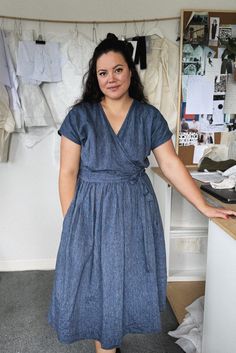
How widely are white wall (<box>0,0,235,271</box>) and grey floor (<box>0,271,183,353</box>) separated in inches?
8.9

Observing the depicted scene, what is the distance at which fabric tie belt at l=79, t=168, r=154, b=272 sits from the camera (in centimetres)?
120

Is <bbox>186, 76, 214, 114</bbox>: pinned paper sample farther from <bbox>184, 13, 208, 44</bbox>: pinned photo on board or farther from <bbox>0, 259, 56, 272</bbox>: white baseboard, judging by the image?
<bbox>0, 259, 56, 272</bbox>: white baseboard

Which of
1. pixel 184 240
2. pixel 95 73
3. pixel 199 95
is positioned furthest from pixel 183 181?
pixel 199 95

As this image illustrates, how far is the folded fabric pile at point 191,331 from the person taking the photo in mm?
1501

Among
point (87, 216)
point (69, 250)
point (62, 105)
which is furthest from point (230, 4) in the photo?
point (69, 250)

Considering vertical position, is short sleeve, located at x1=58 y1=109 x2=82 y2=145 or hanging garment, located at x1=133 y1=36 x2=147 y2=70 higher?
hanging garment, located at x1=133 y1=36 x2=147 y2=70

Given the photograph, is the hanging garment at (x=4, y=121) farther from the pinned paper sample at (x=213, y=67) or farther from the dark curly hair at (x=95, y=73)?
the pinned paper sample at (x=213, y=67)

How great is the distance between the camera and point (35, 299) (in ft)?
6.56

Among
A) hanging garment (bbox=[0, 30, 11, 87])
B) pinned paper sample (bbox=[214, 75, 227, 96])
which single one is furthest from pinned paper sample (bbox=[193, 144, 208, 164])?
hanging garment (bbox=[0, 30, 11, 87])

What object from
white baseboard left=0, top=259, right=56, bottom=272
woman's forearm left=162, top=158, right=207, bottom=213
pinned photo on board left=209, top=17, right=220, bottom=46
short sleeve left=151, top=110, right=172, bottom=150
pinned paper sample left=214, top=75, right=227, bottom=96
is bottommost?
white baseboard left=0, top=259, right=56, bottom=272

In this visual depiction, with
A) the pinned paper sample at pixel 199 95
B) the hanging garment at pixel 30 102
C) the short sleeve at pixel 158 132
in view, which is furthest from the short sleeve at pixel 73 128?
the pinned paper sample at pixel 199 95

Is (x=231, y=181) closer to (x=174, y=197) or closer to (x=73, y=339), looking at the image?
(x=174, y=197)

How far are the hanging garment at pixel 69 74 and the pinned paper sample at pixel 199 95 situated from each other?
0.70m

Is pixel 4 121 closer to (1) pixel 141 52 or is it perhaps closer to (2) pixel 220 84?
(1) pixel 141 52
